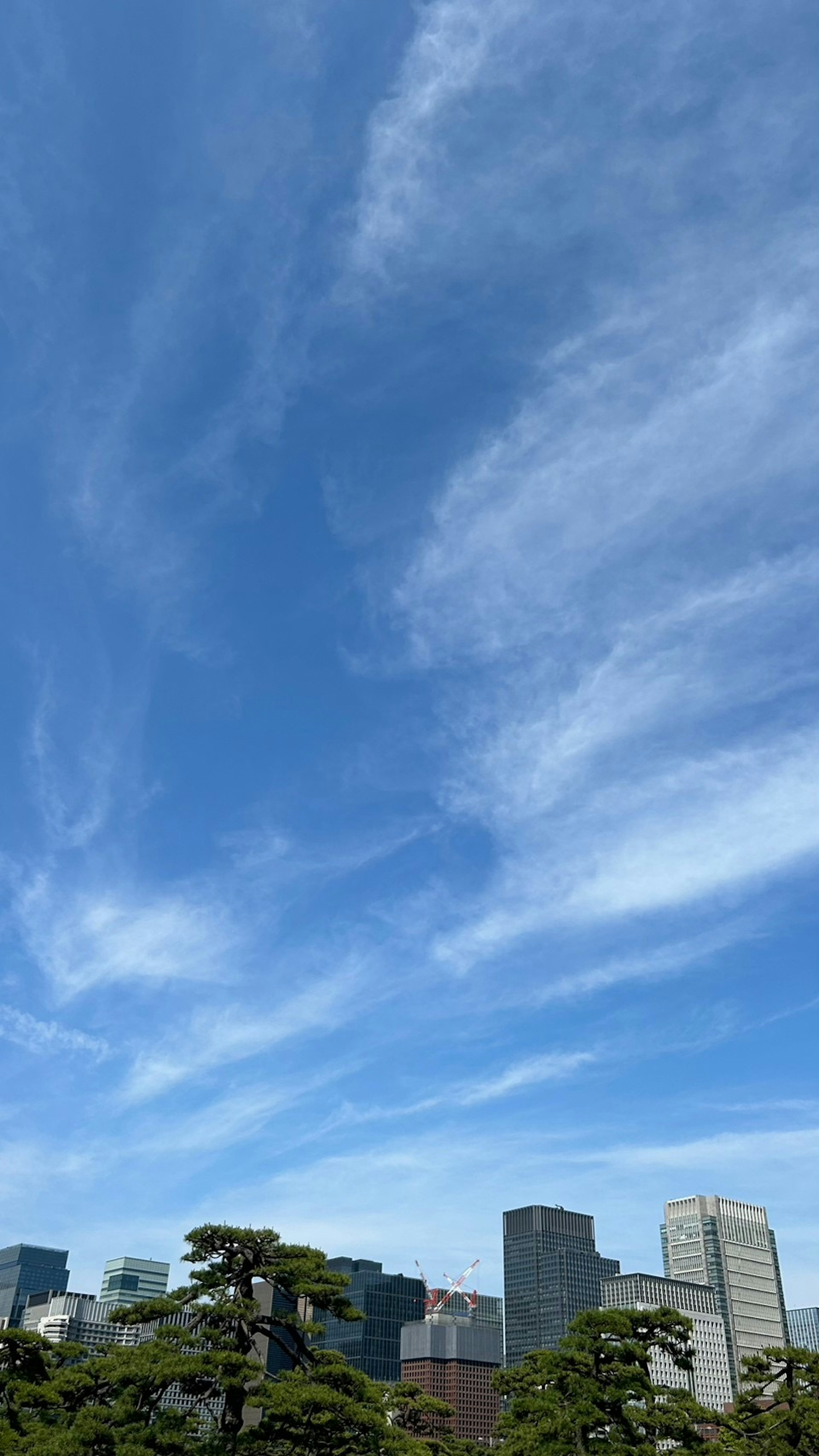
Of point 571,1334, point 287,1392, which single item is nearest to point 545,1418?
point 571,1334

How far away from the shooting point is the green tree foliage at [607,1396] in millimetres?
31641

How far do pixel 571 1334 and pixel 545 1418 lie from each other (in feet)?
10.2

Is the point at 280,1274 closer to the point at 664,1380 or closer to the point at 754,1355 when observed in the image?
the point at 754,1355

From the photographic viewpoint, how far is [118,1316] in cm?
2383

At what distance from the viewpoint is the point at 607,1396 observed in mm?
31812

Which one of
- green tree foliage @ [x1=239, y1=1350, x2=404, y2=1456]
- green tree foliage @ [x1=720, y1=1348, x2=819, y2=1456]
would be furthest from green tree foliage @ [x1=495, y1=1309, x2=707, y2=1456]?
green tree foliage @ [x1=239, y1=1350, x2=404, y2=1456]

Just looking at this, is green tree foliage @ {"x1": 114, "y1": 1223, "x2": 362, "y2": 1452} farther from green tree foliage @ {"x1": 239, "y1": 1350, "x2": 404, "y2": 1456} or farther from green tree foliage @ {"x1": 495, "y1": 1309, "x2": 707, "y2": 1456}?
green tree foliage @ {"x1": 495, "y1": 1309, "x2": 707, "y2": 1456}

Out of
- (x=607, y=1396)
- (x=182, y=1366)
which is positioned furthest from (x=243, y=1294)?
(x=607, y=1396)

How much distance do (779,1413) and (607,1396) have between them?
27.3 feet

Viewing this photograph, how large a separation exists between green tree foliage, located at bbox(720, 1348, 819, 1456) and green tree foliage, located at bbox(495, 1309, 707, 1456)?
2.55 m

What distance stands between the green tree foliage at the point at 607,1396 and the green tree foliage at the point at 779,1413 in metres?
2.55

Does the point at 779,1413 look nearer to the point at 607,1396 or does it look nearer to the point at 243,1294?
the point at 607,1396

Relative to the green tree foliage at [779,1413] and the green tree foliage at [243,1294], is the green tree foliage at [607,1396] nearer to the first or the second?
the green tree foliage at [779,1413]

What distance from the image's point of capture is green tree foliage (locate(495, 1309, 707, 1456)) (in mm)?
31641
